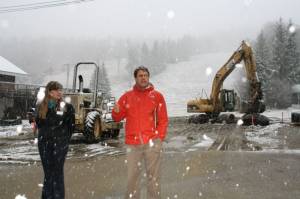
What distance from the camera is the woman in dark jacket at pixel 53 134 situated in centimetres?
554

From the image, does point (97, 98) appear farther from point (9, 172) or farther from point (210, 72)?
point (210, 72)

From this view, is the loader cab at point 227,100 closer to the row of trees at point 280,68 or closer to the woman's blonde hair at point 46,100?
the woman's blonde hair at point 46,100

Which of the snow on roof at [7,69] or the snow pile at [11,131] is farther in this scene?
the snow on roof at [7,69]

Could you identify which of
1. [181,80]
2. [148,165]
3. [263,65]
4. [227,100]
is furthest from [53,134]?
[181,80]

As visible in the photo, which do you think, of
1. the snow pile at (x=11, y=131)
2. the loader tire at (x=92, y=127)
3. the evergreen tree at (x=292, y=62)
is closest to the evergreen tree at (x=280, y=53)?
the evergreen tree at (x=292, y=62)

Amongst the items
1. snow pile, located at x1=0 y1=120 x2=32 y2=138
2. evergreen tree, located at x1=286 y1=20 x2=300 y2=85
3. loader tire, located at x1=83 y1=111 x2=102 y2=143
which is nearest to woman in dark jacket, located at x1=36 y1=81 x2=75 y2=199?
loader tire, located at x1=83 y1=111 x2=102 y2=143

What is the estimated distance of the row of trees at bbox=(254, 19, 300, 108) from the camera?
231ft

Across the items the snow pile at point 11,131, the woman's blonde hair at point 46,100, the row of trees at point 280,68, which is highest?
the row of trees at point 280,68

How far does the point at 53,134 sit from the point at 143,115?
1256 millimetres

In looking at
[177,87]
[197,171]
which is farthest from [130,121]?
[177,87]

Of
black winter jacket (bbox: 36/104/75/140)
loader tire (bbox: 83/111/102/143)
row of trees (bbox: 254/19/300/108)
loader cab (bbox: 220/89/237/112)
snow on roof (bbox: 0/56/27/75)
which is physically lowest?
loader tire (bbox: 83/111/102/143)

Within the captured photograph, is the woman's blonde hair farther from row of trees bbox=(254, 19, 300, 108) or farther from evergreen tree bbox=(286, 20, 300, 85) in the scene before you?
evergreen tree bbox=(286, 20, 300, 85)

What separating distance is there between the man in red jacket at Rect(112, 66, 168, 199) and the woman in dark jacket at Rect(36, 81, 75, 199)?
772 millimetres

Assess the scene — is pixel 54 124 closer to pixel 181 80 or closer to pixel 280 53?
pixel 280 53
